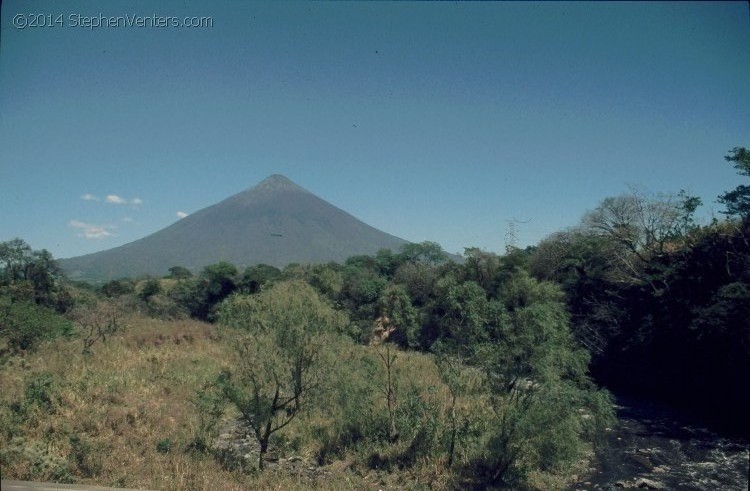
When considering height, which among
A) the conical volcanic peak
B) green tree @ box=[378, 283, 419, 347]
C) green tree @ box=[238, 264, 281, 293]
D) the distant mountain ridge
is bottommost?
green tree @ box=[378, 283, 419, 347]

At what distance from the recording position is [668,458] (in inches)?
443

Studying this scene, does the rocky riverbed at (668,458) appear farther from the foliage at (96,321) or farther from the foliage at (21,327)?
the foliage at (21,327)

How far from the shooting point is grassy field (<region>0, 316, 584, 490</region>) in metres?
7.74

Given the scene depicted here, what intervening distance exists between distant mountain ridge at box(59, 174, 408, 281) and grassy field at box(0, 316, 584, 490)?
61.2 m

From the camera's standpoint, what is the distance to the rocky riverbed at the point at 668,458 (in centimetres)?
992

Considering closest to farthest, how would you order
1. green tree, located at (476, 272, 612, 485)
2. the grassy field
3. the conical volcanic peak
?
the grassy field → green tree, located at (476, 272, 612, 485) → the conical volcanic peak

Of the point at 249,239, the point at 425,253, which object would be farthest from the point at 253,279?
the point at 249,239

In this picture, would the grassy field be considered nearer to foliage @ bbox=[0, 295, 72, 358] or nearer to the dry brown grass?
the dry brown grass

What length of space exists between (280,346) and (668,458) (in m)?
9.47

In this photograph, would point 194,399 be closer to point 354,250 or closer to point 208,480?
point 208,480

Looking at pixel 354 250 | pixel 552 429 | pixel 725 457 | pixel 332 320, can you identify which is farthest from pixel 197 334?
pixel 354 250

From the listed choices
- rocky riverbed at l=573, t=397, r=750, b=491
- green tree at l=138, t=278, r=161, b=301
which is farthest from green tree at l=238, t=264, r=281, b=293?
rocky riverbed at l=573, t=397, r=750, b=491

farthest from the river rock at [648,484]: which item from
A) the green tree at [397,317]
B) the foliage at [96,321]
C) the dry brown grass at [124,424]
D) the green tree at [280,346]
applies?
the foliage at [96,321]

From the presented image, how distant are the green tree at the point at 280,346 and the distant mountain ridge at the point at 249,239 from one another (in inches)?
2540
